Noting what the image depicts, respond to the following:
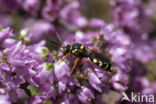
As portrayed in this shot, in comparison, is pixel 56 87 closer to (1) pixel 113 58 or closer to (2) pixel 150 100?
(1) pixel 113 58

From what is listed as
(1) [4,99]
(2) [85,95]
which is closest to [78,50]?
(2) [85,95]

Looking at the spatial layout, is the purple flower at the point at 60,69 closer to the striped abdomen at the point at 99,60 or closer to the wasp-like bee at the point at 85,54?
the wasp-like bee at the point at 85,54

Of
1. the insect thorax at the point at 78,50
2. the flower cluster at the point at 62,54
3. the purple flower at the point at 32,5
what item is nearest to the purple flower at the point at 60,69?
the flower cluster at the point at 62,54

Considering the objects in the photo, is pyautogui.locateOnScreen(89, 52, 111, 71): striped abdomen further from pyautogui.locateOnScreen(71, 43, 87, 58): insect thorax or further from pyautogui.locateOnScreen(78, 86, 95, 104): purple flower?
pyautogui.locateOnScreen(78, 86, 95, 104): purple flower

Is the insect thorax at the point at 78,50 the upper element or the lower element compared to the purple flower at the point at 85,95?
upper

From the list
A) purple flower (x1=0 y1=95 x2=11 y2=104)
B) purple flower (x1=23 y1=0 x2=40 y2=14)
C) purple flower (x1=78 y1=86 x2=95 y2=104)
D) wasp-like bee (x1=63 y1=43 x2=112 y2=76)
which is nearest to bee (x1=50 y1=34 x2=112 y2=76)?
wasp-like bee (x1=63 y1=43 x2=112 y2=76)

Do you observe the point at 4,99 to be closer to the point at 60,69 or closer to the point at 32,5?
the point at 60,69
